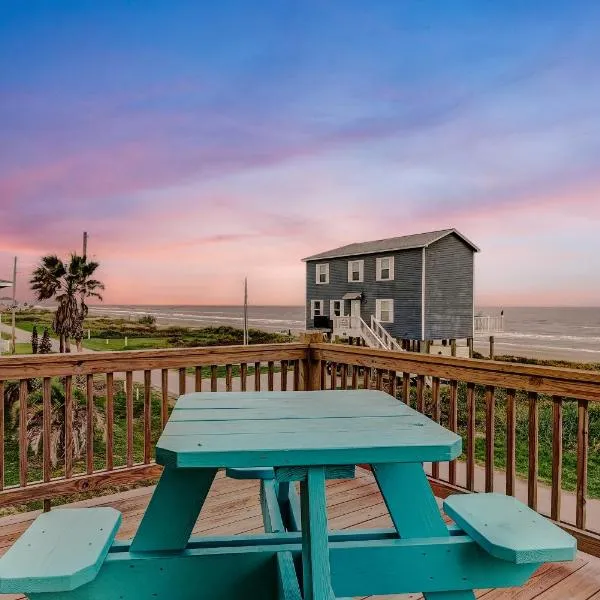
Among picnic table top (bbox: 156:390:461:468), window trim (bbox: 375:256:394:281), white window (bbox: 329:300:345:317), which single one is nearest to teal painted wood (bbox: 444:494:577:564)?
picnic table top (bbox: 156:390:461:468)

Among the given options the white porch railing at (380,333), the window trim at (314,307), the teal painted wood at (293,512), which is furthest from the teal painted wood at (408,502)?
the window trim at (314,307)

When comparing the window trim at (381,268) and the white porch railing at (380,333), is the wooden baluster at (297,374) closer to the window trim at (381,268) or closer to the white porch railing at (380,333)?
the white porch railing at (380,333)

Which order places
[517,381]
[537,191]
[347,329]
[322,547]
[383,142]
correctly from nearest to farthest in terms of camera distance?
[322,547]
[517,381]
[383,142]
[537,191]
[347,329]

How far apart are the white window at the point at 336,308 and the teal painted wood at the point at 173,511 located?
19069 mm

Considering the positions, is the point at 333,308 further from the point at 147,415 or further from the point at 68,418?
the point at 68,418

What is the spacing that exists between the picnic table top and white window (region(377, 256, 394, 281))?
56.7 ft

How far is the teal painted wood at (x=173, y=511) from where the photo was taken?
1266mm

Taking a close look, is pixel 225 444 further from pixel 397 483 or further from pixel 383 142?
pixel 383 142

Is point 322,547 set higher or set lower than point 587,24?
lower

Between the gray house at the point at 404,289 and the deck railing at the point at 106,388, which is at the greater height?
the gray house at the point at 404,289

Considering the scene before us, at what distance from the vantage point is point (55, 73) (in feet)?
25.3

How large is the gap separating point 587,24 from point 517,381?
7.60m

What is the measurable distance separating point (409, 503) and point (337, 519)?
5.56 feet

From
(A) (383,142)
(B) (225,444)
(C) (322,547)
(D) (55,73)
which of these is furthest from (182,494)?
(A) (383,142)
